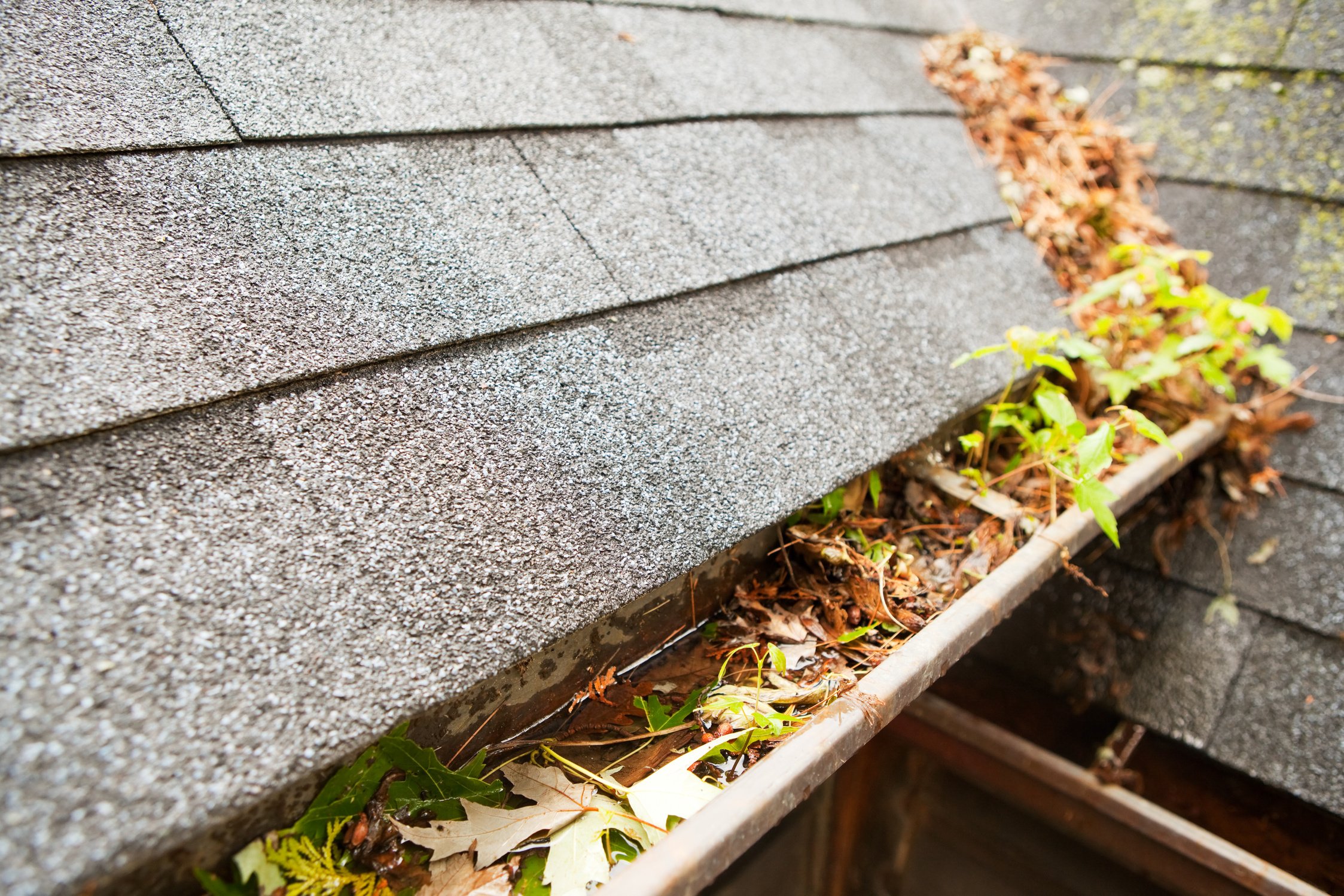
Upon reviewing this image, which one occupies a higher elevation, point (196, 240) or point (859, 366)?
point (196, 240)

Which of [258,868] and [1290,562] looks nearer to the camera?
[258,868]

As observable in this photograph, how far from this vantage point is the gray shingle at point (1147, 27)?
207 cm

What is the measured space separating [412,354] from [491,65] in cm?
67

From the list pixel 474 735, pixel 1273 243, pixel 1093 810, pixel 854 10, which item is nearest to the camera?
pixel 474 735

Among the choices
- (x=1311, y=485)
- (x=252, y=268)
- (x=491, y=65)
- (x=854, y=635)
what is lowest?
(x=854, y=635)

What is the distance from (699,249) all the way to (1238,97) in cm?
174

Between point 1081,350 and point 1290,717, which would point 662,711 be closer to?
point 1081,350

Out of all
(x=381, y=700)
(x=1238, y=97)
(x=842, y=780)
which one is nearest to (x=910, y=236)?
(x=1238, y=97)

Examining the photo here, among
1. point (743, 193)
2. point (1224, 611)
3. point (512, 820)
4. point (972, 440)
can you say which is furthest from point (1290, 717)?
point (512, 820)

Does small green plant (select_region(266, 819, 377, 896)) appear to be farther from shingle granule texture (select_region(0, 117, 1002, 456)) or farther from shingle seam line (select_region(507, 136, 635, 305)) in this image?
shingle seam line (select_region(507, 136, 635, 305))

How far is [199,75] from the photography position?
3.51ft

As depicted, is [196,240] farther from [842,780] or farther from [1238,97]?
[842,780]

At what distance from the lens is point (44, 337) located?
81cm

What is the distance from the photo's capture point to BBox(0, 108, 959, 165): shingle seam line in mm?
958
